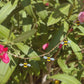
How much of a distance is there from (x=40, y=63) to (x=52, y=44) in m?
0.18

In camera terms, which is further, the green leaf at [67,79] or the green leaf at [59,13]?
the green leaf at [67,79]

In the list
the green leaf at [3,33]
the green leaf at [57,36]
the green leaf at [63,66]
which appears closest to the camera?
the green leaf at [3,33]

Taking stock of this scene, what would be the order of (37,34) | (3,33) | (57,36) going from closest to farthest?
(3,33)
(57,36)
(37,34)

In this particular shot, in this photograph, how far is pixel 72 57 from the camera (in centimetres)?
149

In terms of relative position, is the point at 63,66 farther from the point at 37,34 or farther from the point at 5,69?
the point at 5,69

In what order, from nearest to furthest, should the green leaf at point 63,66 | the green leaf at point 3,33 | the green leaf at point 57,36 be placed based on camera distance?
the green leaf at point 3,33 → the green leaf at point 57,36 → the green leaf at point 63,66

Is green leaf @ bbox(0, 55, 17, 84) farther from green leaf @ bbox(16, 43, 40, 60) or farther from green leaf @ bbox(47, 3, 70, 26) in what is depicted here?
green leaf @ bbox(47, 3, 70, 26)

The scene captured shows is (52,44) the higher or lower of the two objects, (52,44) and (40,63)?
the higher

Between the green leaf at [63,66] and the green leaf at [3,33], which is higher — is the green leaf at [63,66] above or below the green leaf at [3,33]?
below

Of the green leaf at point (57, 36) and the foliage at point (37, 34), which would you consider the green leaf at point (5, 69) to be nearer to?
the foliage at point (37, 34)

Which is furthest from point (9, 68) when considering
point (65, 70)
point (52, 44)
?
point (65, 70)

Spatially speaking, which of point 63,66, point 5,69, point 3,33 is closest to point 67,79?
point 63,66

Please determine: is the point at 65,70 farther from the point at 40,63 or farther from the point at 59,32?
the point at 59,32

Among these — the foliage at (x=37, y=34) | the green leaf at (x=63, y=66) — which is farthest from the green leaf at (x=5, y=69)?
the green leaf at (x=63, y=66)
